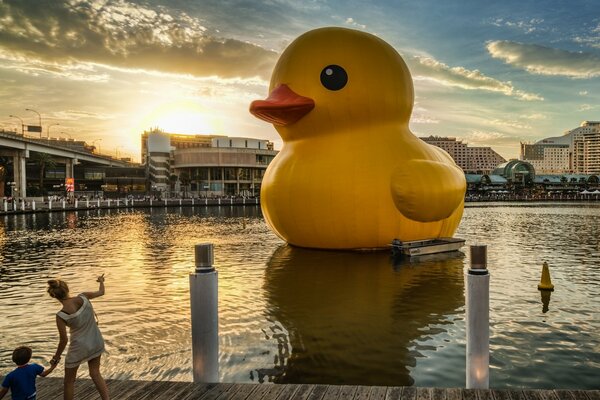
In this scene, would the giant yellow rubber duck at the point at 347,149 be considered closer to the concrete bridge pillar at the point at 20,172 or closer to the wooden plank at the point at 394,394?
the wooden plank at the point at 394,394

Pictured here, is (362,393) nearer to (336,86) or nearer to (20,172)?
(336,86)

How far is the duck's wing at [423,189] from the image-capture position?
13.5 metres

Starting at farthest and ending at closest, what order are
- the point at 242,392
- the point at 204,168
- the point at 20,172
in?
1. the point at 204,168
2. the point at 20,172
3. the point at 242,392

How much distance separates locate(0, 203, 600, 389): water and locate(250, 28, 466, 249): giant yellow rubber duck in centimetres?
124

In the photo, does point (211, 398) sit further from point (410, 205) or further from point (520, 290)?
point (410, 205)

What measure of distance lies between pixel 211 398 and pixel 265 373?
1862mm

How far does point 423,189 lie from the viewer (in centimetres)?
1342

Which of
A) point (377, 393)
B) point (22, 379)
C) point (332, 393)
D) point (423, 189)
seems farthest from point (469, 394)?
point (423, 189)

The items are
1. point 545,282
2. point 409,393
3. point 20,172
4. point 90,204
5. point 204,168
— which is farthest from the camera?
point 204,168

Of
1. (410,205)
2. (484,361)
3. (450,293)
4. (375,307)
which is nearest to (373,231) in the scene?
(410,205)

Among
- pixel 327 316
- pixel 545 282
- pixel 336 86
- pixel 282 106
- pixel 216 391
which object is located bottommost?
pixel 327 316

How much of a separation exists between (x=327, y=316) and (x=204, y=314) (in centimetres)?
438

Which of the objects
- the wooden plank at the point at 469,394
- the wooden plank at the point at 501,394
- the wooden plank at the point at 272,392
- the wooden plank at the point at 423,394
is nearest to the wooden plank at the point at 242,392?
the wooden plank at the point at 272,392

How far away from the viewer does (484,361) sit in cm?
468
